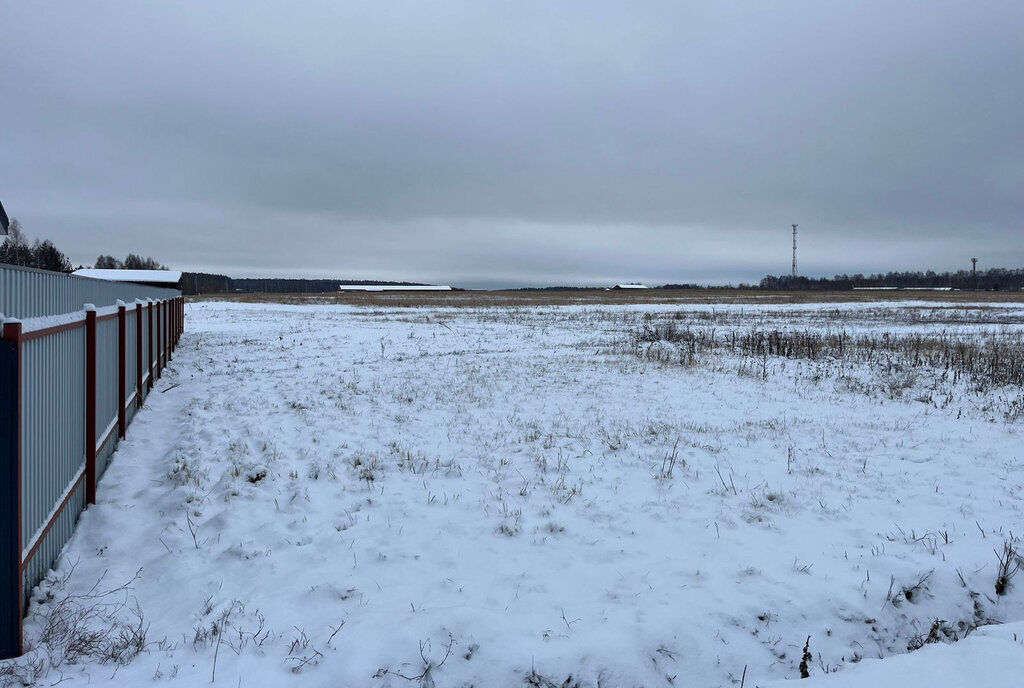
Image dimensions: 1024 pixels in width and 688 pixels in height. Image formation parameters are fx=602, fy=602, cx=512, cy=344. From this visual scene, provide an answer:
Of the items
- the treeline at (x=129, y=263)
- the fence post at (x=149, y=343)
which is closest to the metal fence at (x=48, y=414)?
the fence post at (x=149, y=343)

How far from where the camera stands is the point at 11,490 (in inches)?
149

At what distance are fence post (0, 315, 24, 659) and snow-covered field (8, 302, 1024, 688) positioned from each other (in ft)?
1.07

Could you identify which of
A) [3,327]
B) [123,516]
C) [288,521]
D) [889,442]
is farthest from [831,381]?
[3,327]

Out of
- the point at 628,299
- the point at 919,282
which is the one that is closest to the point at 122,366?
the point at 628,299

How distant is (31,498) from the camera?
4.35 meters

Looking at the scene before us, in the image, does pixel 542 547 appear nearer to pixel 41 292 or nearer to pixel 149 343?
pixel 41 292

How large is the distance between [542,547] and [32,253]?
97689 mm

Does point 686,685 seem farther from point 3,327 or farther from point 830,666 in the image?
point 3,327

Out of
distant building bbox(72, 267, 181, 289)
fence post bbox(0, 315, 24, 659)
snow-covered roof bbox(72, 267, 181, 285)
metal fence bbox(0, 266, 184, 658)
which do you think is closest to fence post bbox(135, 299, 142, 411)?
metal fence bbox(0, 266, 184, 658)

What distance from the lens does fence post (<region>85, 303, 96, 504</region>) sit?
616 centimetres

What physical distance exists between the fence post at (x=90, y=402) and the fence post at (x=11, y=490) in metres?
2.54

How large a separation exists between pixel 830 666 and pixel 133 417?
10.1m

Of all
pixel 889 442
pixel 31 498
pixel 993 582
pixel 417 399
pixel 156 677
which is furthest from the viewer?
pixel 417 399

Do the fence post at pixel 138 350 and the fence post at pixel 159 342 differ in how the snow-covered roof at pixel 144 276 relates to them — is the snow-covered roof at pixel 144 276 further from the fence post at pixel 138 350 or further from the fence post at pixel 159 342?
the fence post at pixel 138 350
